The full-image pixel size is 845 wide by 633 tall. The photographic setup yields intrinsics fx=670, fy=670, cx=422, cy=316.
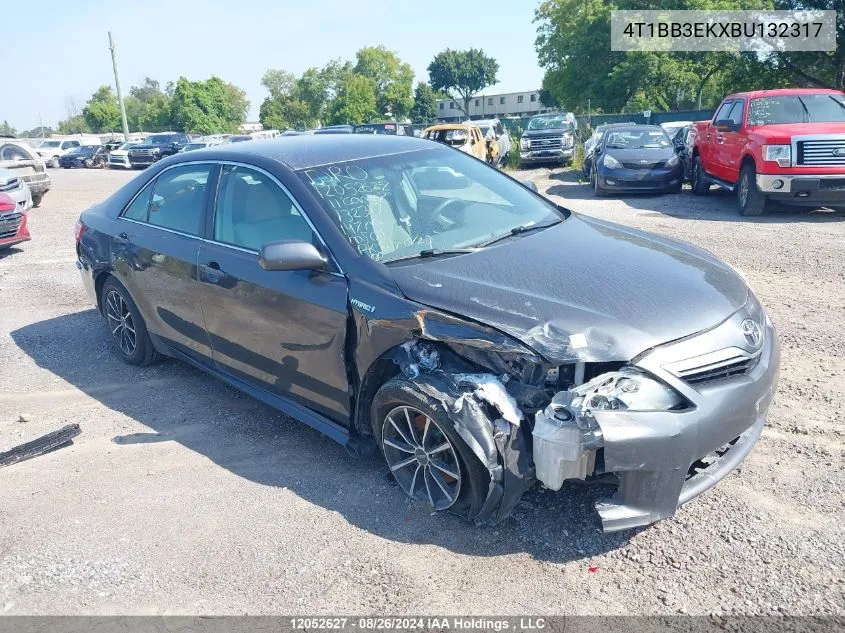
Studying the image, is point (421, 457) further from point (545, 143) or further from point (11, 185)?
point (545, 143)

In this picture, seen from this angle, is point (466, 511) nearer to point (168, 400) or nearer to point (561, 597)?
point (561, 597)

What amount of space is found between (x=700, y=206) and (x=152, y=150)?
28.0 m

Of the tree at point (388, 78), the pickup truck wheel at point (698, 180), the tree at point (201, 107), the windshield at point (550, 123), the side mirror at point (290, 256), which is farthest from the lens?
the tree at point (388, 78)

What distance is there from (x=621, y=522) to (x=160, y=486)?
2.55 m

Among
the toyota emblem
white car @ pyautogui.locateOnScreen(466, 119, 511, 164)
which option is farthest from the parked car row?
white car @ pyautogui.locateOnScreen(466, 119, 511, 164)

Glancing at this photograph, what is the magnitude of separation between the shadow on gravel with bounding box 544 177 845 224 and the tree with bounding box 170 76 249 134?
5692cm

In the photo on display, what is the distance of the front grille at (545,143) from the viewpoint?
21.6 meters

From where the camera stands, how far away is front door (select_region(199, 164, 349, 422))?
3.59 m

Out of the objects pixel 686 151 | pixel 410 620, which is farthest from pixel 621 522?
pixel 686 151

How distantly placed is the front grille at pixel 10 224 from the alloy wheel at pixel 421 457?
908 cm

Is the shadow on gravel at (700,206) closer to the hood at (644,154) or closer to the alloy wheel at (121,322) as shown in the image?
the hood at (644,154)

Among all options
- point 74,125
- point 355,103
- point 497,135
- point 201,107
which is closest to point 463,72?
point 355,103

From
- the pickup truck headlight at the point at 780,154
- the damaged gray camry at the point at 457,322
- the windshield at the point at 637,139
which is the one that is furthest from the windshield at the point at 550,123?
the damaged gray camry at the point at 457,322

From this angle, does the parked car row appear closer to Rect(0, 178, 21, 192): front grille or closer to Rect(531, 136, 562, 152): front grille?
Rect(531, 136, 562, 152): front grille
